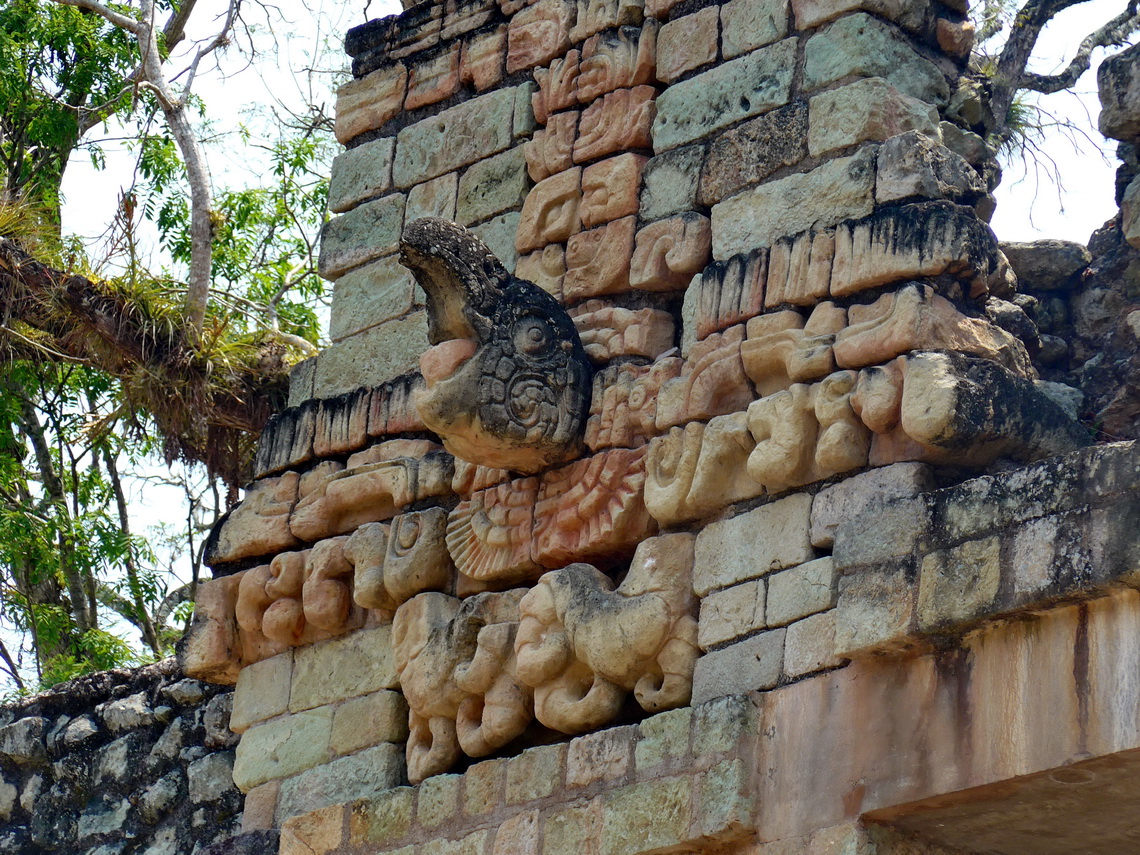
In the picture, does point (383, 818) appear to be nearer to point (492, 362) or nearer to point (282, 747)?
point (282, 747)

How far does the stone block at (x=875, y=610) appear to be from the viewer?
3949 millimetres

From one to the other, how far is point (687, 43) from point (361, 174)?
137cm

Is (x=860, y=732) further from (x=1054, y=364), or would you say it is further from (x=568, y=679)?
(x=1054, y=364)

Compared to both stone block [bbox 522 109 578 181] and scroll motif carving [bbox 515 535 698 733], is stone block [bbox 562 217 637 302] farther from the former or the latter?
scroll motif carving [bbox 515 535 698 733]

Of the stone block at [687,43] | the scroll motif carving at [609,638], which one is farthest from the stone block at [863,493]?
the stone block at [687,43]

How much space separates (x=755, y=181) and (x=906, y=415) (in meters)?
0.98

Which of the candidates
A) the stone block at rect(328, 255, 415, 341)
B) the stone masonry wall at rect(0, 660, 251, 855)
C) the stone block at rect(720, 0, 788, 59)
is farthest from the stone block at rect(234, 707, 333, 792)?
the stone block at rect(720, 0, 788, 59)

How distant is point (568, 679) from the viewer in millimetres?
4648

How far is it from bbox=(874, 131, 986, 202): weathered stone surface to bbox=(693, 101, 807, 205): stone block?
0.98 ft

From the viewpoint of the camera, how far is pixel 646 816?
168 inches

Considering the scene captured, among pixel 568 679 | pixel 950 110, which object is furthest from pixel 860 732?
pixel 950 110

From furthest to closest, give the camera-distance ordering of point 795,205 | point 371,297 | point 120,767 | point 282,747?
point 120,767, point 371,297, point 282,747, point 795,205

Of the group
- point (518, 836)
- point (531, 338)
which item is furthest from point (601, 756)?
point (531, 338)

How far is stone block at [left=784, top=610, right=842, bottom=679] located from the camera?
4.13 m
